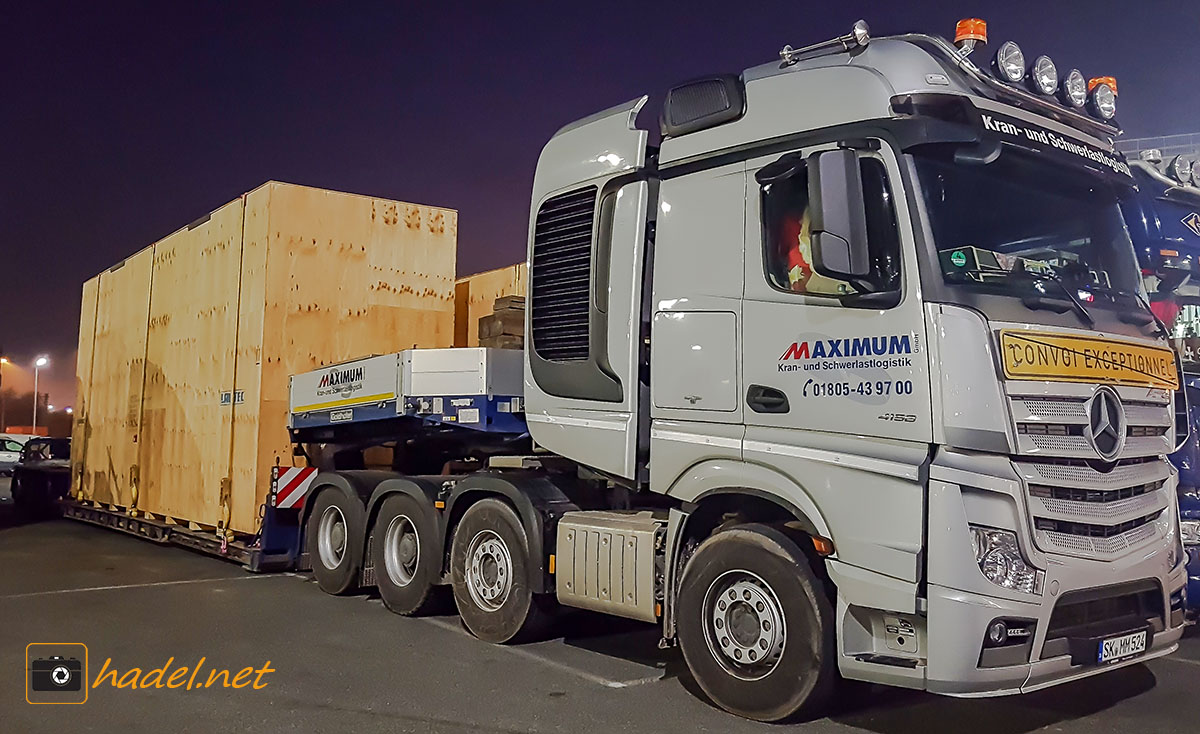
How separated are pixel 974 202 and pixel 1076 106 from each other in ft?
3.59

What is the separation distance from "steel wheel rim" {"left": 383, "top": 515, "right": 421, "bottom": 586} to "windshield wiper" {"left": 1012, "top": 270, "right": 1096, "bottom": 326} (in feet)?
17.2

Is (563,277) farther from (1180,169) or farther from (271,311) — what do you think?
(271,311)

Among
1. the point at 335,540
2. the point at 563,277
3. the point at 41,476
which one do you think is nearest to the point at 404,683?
the point at 563,277

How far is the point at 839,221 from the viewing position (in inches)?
177

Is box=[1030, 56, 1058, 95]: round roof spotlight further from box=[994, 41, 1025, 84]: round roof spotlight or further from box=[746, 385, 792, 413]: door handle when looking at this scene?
box=[746, 385, 792, 413]: door handle

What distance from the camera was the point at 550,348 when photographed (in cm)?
655

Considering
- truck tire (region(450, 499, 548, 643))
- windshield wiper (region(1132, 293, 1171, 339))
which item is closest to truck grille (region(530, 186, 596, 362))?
truck tire (region(450, 499, 548, 643))

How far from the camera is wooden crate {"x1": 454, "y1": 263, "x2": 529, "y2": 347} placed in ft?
36.1

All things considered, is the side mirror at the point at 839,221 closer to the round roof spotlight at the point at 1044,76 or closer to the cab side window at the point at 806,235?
the cab side window at the point at 806,235

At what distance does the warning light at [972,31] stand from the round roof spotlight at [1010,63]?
127 millimetres

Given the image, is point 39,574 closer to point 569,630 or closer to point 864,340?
point 569,630

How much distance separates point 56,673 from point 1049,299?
6102 millimetres

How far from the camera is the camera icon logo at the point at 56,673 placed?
18.3 ft

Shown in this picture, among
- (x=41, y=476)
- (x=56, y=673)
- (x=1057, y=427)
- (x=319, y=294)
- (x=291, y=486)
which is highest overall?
(x=319, y=294)
